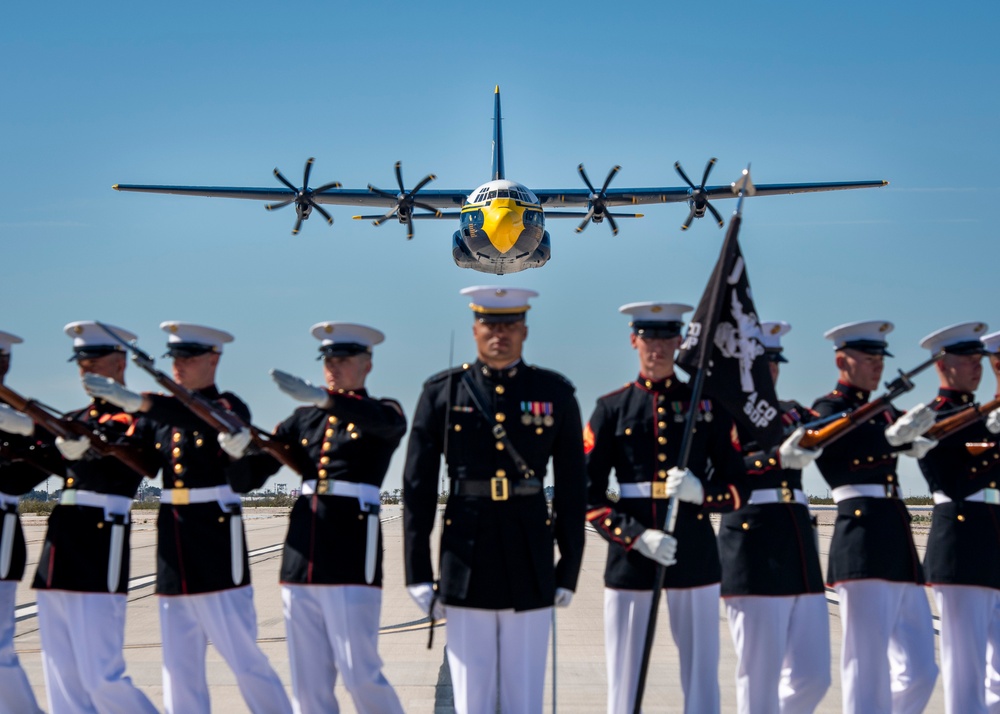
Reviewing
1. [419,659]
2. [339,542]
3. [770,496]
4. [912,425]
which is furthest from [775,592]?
[419,659]

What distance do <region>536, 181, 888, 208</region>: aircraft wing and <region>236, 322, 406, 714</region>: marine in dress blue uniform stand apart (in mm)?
31152

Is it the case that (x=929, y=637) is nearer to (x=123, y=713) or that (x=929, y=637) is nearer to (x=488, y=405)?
(x=488, y=405)

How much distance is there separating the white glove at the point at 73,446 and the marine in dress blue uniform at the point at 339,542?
936 millimetres

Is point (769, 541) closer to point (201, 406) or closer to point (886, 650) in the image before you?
point (886, 650)

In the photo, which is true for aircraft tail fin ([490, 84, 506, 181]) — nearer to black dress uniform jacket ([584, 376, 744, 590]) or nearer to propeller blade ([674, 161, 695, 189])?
propeller blade ([674, 161, 695, 189])

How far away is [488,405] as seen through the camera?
4.72m

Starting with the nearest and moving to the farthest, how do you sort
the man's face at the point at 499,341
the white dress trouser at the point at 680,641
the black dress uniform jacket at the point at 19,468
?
1. the man's face at the point at 499,341
2. the white dress trouser at the point at 680,641
3. the black dress uniform jacket at the point at 19,468

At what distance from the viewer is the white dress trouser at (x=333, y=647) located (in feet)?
17.0

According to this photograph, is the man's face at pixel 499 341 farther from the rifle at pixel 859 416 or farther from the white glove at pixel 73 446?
the white glove at pixel 73 446

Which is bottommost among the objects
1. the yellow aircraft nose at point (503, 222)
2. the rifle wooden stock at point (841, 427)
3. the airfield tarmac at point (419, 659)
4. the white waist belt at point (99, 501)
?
the airfield tarmac at point (419, 659)

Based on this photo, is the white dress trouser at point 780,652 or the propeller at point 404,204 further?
the propeller at point 404,204

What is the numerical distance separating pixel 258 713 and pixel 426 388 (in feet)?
6.59

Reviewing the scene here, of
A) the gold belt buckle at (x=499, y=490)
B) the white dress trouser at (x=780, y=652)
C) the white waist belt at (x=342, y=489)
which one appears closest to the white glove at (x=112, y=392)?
the white waist belt at (x=342, y=489)

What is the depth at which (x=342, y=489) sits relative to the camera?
5.37 m
